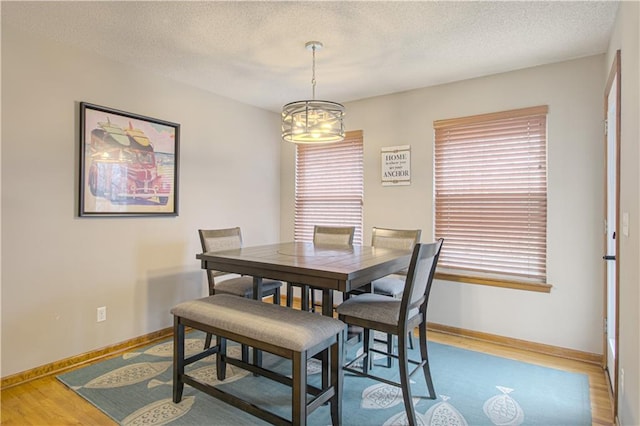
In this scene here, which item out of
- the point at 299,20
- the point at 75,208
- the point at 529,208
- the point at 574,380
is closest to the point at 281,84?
the point at 299,20

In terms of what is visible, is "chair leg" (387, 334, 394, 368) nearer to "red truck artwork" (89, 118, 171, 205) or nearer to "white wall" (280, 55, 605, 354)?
"white wall" (280, 55, 605, 354)

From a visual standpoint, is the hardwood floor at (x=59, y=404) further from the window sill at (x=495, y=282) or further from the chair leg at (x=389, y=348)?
the chair leg at (x=389, y=348)

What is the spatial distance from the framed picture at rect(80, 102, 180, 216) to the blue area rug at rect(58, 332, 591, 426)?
4.21 ft

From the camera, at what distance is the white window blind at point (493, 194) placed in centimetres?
315

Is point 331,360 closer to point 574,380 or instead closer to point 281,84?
point 574,380

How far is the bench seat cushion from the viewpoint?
1.80 metres

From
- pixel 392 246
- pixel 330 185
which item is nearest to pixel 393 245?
pixel 392 246

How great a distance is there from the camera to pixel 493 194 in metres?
3.36

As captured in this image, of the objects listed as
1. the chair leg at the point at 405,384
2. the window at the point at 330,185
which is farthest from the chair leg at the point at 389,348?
the window at the point at 330,185

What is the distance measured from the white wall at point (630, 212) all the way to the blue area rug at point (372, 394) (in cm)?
53

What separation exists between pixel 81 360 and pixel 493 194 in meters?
3.76

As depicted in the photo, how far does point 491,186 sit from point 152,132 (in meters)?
3.17

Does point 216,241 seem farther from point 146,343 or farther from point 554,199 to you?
point 554,199

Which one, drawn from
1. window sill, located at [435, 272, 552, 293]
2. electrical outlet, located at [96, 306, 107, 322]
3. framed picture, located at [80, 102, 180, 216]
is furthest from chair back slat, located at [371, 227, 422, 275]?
electrical outlet, located at [96, 306, 107, 322]
